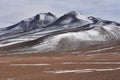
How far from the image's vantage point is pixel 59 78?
32.2 m

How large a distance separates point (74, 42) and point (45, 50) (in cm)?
2699

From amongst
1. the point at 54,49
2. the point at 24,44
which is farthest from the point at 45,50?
the point at 24,44

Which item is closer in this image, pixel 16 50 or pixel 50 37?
pixel 16 50

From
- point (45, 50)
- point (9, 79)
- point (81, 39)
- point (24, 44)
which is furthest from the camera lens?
point (81, 39)

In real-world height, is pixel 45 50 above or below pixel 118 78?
below

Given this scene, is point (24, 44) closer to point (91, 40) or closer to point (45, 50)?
Result: point (45, 50)

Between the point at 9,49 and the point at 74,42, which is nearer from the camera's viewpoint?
the point at 9,49

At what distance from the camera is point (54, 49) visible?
169625 millimetres

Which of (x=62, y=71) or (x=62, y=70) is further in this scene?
(x=62, y=70)

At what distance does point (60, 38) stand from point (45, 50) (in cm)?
2424

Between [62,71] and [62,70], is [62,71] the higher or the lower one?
the higher one

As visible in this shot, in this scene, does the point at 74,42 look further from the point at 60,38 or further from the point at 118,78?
the point at 118,78

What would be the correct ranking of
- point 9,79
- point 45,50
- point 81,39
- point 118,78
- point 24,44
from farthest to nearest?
point 81,39 < point 24,44 < point 45,50 < point 9,79 < point 118,78

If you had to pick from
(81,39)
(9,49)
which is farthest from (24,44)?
(81,39)
